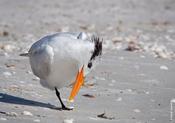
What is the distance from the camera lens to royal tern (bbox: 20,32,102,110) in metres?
6.73

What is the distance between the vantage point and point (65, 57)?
Answer: 676cm

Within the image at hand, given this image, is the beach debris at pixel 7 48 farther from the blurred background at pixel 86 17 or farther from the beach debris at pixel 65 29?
the beach debris at pixel 65 29

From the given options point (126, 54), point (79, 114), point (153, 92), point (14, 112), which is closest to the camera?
point (14, 112)

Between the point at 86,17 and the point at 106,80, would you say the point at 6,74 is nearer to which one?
the point at 106,80

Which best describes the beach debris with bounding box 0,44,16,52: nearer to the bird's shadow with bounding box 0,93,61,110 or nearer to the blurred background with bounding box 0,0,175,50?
the blurred background with bounding box 0,0,175,50

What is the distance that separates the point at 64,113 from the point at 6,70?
2141 mm

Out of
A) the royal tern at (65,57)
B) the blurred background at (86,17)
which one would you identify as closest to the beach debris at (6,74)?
the royal tern at (65,57)

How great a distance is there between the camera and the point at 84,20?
19172 mm

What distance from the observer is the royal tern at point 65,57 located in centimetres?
673

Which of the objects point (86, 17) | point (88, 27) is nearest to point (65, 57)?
point (88, 27)

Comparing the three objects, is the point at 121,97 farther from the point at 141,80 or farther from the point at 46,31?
the point at 46,31

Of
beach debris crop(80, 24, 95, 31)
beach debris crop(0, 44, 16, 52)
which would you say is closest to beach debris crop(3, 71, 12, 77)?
beach debris crop(0, 44, 16, 52)

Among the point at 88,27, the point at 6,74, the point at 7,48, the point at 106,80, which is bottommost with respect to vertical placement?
the point at 88,27

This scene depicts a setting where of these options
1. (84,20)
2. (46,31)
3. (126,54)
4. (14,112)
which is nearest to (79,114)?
(14,112)
